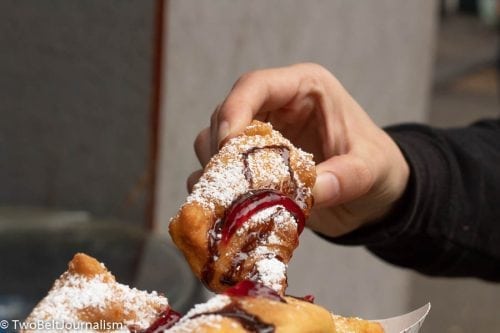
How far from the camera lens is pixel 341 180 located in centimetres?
104

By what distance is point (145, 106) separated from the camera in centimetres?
184

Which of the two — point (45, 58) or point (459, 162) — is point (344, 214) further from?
point (45, 58)

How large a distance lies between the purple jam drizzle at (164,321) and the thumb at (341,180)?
1.06 feet

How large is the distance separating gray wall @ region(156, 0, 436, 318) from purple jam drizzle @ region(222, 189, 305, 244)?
107 cm

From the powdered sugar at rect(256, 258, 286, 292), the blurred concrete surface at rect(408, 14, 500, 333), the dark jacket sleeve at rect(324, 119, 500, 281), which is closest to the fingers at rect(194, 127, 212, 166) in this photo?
the dark jacket sleeve at rect(324, 119, 500, 281)

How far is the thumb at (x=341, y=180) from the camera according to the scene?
3.30 feet

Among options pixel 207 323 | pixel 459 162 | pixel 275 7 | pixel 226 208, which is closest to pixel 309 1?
pixel 275 7

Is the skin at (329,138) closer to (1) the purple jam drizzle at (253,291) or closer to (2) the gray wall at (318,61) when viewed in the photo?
(1) the purple jam drizzle at (253,291)

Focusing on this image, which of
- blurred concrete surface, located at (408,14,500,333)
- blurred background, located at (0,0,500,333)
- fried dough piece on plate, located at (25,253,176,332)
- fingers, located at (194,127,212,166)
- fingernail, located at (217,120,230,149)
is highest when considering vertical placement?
fingernail, located at (217,120,230,149)

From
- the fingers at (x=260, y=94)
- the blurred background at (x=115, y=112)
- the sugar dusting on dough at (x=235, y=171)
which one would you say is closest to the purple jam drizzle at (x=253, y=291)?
the sugar dusting on dough at (x=235, y=171)

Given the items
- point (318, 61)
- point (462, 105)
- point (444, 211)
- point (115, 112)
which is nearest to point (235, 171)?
point (444, 211)

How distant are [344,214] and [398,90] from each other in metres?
1.19

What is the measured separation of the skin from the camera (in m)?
1.06

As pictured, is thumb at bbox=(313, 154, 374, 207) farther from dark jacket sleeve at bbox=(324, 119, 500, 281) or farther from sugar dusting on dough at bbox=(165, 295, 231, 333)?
sugar dusting on dough at bbox=(165, 295, 231, 333)
